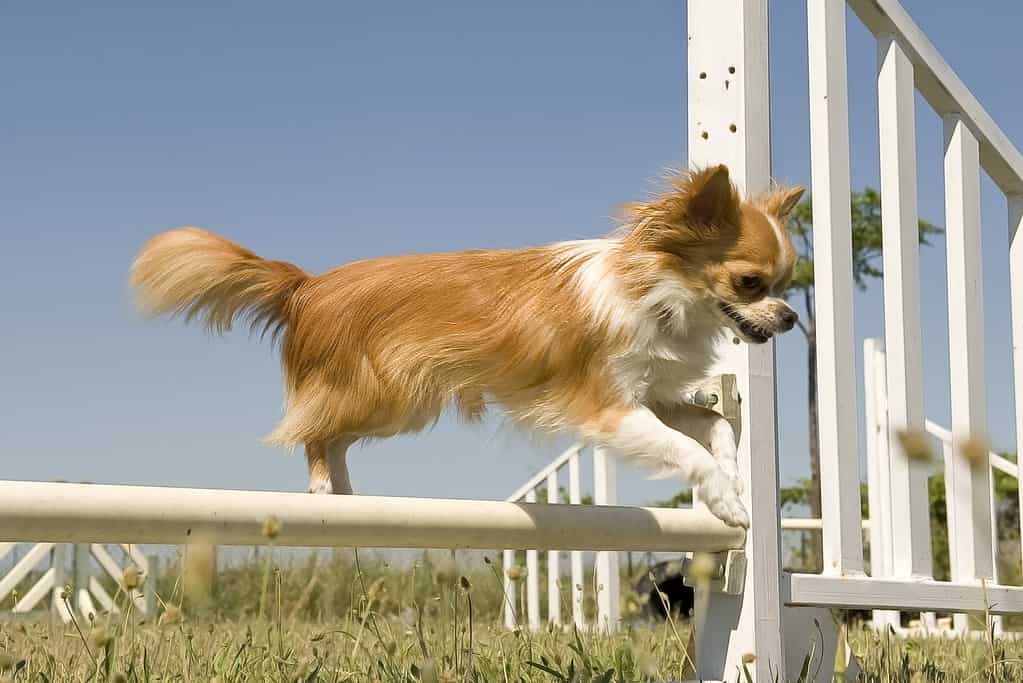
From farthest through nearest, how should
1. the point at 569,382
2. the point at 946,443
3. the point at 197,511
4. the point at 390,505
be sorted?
the point at 946,443
the point at 569,382
the point at 390,505
the point at 197,511

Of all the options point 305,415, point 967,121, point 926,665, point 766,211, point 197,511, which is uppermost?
point 967,121

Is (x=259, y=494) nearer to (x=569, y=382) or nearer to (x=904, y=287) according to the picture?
(x=569, y=382)

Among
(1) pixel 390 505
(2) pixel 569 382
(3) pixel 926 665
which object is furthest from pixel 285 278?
(3) pixel 926 665

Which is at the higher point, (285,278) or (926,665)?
(285,278)

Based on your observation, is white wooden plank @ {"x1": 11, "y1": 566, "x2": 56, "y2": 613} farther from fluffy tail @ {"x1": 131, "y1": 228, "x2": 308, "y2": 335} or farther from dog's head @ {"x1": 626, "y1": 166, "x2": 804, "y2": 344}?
dog's head @ {"x1": 626, "y1": 166, "x2": 804, "y2": 344}

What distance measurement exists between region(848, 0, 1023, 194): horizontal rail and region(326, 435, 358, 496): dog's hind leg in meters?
2.03

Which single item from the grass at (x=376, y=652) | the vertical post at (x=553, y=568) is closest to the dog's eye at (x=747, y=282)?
the grass at (x=376, y=652)

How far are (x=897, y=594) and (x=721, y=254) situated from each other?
1.17 meters

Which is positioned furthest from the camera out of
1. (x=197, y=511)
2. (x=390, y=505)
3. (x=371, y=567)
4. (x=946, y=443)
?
(x=371, y=567)

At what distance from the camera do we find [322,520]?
209 centimetres

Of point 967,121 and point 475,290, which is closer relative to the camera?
point 475,290

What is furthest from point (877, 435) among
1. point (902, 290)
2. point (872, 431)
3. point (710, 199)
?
point (710, 199)

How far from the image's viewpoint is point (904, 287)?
361 cm

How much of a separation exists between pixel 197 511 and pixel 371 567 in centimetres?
609
